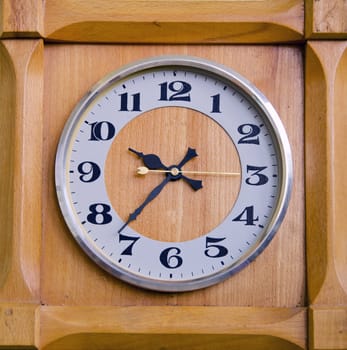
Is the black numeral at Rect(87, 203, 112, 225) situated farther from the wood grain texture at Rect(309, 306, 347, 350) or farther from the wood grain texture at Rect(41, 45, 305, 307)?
the wood grain texture at Rect(309, 306, 347, 350)

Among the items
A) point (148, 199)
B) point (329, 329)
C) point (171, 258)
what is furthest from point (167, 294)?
point (329, 329)

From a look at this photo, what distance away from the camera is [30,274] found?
1727 millimetres

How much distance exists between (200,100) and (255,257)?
283mm

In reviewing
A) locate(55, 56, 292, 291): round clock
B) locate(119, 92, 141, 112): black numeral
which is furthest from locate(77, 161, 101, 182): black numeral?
locate(119, 92, 141, 112): black numeral

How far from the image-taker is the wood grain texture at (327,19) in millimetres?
1768

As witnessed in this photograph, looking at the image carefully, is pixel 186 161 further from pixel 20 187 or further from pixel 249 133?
pixel 20 187

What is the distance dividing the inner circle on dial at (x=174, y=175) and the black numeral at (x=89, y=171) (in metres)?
0.02

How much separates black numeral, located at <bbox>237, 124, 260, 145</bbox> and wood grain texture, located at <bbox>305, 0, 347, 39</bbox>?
0.59 ft

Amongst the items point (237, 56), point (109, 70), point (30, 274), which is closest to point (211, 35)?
point (237, 56)

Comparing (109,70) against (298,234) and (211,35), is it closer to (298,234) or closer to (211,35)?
(211,35)

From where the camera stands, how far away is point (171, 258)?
1739 mm

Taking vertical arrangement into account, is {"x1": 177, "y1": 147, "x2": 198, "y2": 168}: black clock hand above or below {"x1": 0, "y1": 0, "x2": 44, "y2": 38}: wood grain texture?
below

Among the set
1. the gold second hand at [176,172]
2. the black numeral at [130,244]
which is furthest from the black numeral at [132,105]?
the black numeral at [130,244]

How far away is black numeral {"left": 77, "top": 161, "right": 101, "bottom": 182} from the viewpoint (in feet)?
5.78
